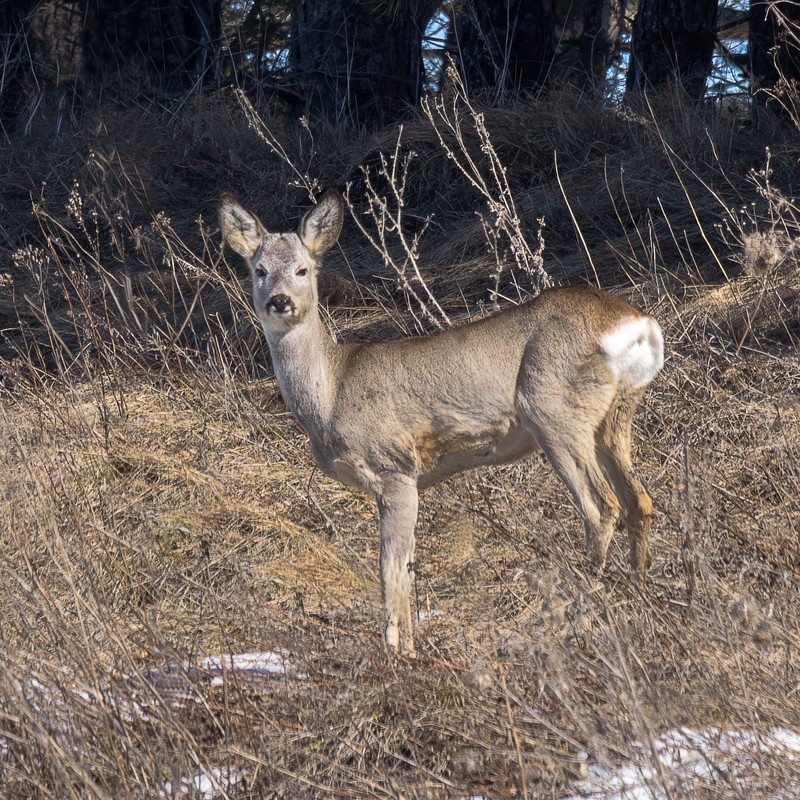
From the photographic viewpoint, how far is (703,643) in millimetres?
2893

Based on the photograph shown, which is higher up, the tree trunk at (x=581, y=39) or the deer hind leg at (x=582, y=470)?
the tree trunk at (x=581, y=39)

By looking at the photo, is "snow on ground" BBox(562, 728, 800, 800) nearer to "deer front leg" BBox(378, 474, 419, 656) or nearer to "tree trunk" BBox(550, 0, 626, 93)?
"deer front leg" BBox(378, 474, 419, 656)

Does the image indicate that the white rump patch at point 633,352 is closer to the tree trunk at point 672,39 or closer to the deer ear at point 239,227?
the deer ear at point 239,227

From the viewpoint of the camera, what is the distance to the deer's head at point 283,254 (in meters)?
4.53

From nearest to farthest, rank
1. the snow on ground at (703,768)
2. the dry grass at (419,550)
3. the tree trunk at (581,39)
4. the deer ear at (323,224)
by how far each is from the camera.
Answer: the snow on ground at (703,768)
the dry grass at (419,550)
the deer ear at (323,224)
the tree trunk at (581,39)

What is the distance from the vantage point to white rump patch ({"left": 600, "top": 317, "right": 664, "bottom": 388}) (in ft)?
13.6

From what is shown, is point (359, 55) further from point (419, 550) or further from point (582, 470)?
point (582, 470)

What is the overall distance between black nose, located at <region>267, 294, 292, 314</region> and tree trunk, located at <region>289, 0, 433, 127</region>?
282 inches

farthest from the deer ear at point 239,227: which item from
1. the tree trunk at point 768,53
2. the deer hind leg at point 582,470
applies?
the tree trunk at point 768,53

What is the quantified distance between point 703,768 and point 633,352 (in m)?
1.86

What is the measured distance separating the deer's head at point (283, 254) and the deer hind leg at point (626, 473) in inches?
A: 51.7

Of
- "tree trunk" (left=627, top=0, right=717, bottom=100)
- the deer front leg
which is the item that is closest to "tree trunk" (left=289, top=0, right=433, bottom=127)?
"tree trunk" (left=627, top=0, right=717, bottom=100)

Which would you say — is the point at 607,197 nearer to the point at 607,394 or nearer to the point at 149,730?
the point at 607,394

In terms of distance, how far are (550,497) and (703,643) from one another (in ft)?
6.41
